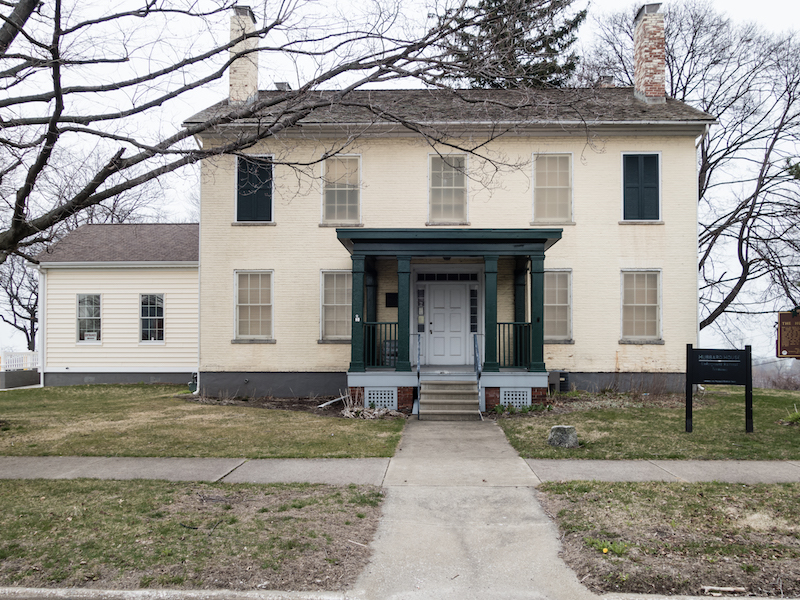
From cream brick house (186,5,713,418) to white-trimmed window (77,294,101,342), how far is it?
6166mm

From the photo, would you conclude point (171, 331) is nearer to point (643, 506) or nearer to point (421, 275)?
point (421, 275)

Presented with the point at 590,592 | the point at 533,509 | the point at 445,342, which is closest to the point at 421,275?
the point at 445,342

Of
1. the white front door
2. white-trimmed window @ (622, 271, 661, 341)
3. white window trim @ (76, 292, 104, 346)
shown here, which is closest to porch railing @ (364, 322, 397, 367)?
the white front door

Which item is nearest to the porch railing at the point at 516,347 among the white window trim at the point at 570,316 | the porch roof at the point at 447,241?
the white window trim at the point at 570,316

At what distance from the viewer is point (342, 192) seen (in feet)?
50.9

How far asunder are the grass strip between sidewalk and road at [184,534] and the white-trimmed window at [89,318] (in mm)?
13784

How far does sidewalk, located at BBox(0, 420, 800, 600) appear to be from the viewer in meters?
4.22

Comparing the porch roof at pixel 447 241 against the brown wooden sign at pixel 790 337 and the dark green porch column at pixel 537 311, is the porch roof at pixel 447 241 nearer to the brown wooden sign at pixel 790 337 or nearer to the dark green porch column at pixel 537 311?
the dark green porch column at pixel 537 311

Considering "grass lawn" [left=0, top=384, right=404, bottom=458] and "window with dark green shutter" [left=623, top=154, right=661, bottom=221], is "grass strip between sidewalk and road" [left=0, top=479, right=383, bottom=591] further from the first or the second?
"window with dark green shutter" [left=623, top=154, right=661, bottom=221]

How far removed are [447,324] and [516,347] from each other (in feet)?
6.93

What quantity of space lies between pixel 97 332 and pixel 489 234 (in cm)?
1385

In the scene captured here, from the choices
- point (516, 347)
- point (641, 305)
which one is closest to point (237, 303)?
point (516, 347)

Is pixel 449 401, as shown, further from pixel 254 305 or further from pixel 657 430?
pixel 254 305

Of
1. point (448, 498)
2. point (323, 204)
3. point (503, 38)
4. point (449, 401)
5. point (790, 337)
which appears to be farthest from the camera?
point (323, 204)
